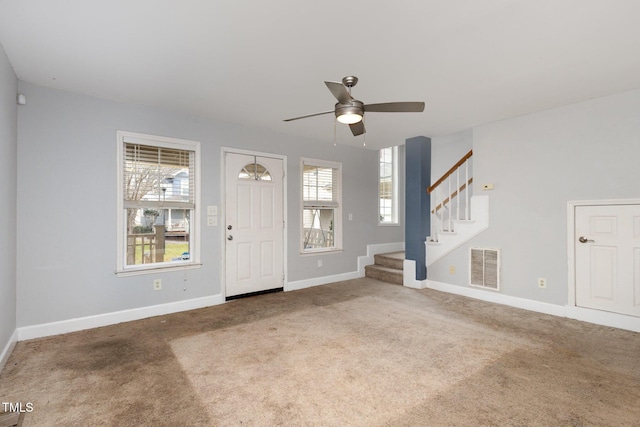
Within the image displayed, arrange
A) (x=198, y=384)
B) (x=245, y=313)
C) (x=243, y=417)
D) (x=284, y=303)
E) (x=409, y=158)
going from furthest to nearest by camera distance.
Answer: (x=409, y=158) < (x=284, y=303) < (x=245, y=313) < (x=198, y=384) < (x=243, y=417)

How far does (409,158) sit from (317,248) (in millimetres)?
2205

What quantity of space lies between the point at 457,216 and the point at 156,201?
4.22 m

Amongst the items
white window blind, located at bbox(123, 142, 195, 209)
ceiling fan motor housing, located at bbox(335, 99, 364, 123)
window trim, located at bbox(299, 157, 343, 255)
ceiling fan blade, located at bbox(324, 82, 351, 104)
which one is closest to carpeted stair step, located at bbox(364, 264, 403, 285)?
window trim, located at bbox(299, 157, 343, 255)

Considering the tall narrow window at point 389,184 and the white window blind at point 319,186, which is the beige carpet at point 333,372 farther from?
the tall narrow window at point 389,184

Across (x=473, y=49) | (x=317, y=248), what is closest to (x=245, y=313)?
(x=317, y=248)

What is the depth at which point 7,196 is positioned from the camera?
264 cm

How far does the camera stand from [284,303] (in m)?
4.25

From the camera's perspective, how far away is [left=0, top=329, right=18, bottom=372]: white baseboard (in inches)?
96.7

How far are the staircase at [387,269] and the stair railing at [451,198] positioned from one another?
84 centimetres

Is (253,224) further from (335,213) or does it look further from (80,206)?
(80,206)

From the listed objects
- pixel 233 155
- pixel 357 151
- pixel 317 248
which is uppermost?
pixel 357 151

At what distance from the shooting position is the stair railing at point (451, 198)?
4695 millimetres

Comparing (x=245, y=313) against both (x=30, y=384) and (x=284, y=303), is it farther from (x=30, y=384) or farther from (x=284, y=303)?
(x=30, y=384)

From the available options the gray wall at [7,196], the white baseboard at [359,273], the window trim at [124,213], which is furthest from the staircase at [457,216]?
the gray wall at [7,196]
